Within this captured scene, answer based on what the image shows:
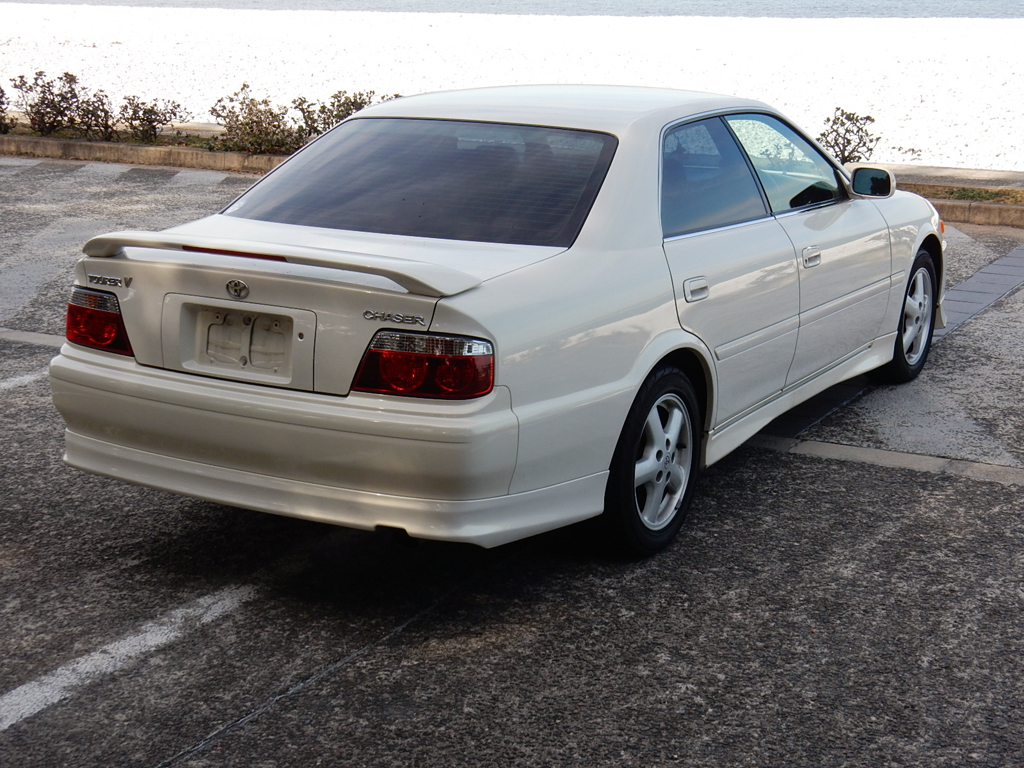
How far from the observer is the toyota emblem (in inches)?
130

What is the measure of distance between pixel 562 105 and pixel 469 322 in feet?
4.77

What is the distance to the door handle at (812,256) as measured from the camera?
4656mm

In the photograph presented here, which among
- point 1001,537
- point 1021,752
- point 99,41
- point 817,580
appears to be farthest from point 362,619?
point 99,41

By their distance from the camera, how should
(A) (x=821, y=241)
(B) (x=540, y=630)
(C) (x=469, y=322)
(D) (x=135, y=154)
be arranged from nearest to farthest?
(C) (x=469, y=322), (B) (x=540, y=630), (A) (x=821, y=241), (D) (x=135, y=154)

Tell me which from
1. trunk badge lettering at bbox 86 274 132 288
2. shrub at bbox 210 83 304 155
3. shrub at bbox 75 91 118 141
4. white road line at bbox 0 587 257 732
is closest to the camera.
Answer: white road line at bbox 0 587 257 732

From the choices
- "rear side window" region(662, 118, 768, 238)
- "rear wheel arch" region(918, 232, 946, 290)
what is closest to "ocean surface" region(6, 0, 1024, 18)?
"rear wheel arch" region(918, 232, 946, 290)

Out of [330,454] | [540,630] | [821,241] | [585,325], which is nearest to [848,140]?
[821,241]

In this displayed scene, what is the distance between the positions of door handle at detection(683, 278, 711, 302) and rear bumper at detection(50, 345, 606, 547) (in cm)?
74

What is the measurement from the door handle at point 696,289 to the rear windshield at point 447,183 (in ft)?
1.45

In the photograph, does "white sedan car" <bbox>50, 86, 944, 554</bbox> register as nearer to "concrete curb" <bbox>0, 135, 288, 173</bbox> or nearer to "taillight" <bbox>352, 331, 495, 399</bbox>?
"taillight" <bbox>352, 331, 495, 399</bbox>

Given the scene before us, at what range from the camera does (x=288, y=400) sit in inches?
129

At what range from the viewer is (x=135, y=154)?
45.9ft

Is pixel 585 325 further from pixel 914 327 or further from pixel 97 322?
pixel 914 327

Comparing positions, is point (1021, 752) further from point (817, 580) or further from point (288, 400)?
point (288, 400)
